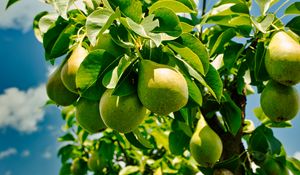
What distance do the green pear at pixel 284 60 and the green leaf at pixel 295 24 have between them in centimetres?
12

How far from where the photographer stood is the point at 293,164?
1827 mm

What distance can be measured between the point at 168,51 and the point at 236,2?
46cm

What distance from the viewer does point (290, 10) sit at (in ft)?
4.18

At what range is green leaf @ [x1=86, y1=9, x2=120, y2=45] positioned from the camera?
0.82m

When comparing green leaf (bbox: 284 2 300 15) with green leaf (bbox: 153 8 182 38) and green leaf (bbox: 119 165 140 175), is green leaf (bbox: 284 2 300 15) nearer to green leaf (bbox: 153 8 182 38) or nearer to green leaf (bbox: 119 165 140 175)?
green leaf (bbox: 153 8 182 38)

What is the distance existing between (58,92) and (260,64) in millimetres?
581

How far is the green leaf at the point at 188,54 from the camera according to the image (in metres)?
0.94

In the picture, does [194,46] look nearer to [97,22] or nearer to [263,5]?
[97,22]

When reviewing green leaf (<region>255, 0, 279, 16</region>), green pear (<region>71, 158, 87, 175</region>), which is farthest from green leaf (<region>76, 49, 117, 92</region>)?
green pear (<region>71, 158, 87, 175</region>)

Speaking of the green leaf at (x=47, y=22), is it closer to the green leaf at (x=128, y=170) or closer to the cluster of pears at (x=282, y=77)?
the cluster of pears at (x=282, y=77)

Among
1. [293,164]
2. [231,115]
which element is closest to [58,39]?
[231,115]

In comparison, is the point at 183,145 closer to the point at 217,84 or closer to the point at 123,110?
the point at 217,84

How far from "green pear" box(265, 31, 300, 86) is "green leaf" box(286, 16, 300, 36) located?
4.9 inches

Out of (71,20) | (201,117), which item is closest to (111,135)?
(201,117)
